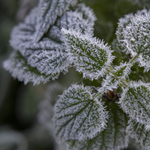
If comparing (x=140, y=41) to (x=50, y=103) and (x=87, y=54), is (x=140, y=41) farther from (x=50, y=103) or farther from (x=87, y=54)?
(x=50, y=103)

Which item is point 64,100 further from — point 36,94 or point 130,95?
point 36,94

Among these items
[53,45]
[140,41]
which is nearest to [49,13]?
[53,45]

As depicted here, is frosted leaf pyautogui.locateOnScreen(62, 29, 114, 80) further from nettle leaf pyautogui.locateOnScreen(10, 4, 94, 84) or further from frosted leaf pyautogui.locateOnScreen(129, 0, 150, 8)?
frosted leaf pyautogui.locateOnScreen(129, 0, 150, 8)

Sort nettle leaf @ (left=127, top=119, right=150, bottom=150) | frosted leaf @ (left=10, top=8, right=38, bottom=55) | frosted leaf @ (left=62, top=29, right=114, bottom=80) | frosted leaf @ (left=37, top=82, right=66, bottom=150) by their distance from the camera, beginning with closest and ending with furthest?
frosted leaf @ (left=62, top=29, right=114, bottom=80) < nettle leaf @ (left=127, top=119, right=150, bottom=150) < frosted leaf @ (left=10, top=8, right=38, bottom=55) < frosted leaf @ (left=37, top=82, right=66, bottom=150)

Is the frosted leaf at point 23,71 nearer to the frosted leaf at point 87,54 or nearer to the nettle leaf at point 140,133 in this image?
the frosted leaf at point 87,54

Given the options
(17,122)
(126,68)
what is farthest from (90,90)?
(17,122)

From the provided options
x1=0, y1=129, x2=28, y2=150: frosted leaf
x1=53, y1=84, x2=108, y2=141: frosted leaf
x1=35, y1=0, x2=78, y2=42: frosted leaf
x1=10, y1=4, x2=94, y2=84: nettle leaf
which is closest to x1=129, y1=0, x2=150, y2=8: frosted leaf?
x1=10, y1=4, x2=94, y2=84: nettle leaf

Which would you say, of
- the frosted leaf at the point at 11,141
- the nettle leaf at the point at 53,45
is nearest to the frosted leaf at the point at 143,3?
the nettle leaf at the point at 53,45
